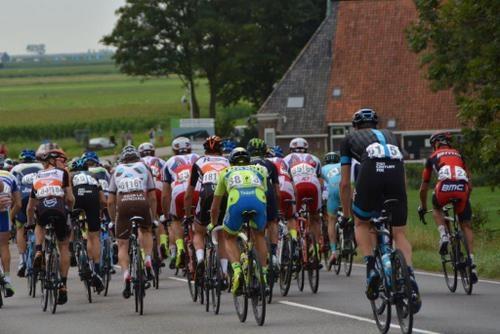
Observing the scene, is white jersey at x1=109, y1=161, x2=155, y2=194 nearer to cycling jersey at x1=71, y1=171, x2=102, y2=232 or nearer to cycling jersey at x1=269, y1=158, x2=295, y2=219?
cycling jersey at x1=71, y1=171, x2=102, y2=232

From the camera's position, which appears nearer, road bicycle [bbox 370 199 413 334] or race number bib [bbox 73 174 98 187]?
road bicycle [bbox 370 199 413 334]

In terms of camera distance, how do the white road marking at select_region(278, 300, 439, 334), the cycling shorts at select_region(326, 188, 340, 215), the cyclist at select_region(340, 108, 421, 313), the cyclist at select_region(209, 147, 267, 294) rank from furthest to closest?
the cycling shorts at select_region(326, 188, 340, 215) < the cyclist at select_region(209, 147, 267, 294) < the white road marking at select_region(278, 300, 439, 334) < the cyclist at select_region(340, 108, 421, 313)

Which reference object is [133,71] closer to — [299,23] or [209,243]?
[299,23]

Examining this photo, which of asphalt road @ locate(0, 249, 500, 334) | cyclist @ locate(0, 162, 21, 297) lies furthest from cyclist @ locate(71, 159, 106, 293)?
cyclist @ locate(0, 162, 21, 297)

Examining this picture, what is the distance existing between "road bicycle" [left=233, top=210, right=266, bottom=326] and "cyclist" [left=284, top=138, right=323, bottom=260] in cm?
519

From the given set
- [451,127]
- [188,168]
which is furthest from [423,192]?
[451,127]

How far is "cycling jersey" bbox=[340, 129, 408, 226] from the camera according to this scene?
47.5 ft

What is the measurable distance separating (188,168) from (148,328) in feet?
17.4

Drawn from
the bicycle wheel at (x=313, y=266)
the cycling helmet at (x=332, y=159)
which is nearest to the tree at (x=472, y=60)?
the cycling helmet at (x=332, y=159)

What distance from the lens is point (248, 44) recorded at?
93.7m

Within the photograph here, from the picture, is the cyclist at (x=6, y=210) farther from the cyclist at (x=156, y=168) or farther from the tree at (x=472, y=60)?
the tree at (x=472, y=60)

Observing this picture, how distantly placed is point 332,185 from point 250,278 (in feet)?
22.5

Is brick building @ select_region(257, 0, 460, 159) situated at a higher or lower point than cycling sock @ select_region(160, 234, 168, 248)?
higher

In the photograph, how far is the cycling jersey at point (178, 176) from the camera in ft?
68.8
